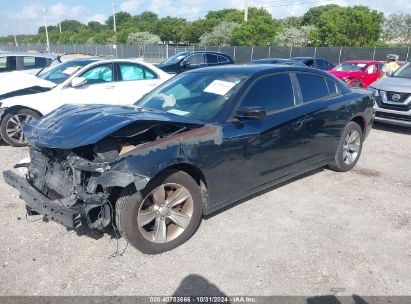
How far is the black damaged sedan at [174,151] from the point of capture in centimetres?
312

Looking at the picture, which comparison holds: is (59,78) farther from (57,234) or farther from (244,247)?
(244,247)

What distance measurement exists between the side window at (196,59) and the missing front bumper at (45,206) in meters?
12.3

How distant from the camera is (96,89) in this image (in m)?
7.70

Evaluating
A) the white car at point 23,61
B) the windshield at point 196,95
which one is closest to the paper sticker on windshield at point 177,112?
the windshield at point 196,95

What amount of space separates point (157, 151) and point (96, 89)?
506 cm

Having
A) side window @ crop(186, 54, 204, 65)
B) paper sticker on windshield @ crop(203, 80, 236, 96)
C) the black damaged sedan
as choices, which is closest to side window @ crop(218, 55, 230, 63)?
side window @ crop(186, 54, 204, 65)

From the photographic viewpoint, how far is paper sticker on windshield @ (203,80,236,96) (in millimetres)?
4016

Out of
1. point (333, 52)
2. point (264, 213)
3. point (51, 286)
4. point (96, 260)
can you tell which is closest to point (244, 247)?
point (264, 213)

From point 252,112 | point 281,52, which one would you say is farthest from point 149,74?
point 281,52

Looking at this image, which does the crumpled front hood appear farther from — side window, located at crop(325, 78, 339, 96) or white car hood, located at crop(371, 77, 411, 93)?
white car hood, located at crop(371, 77, 411, 93)

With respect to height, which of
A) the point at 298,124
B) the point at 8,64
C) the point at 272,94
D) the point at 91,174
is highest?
the point at 8,64

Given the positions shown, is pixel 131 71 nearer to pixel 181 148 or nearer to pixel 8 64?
pixel 8 64

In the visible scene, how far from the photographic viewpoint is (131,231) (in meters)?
3.18

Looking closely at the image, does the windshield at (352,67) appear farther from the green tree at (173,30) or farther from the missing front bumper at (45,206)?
the green tree at (173,30)
